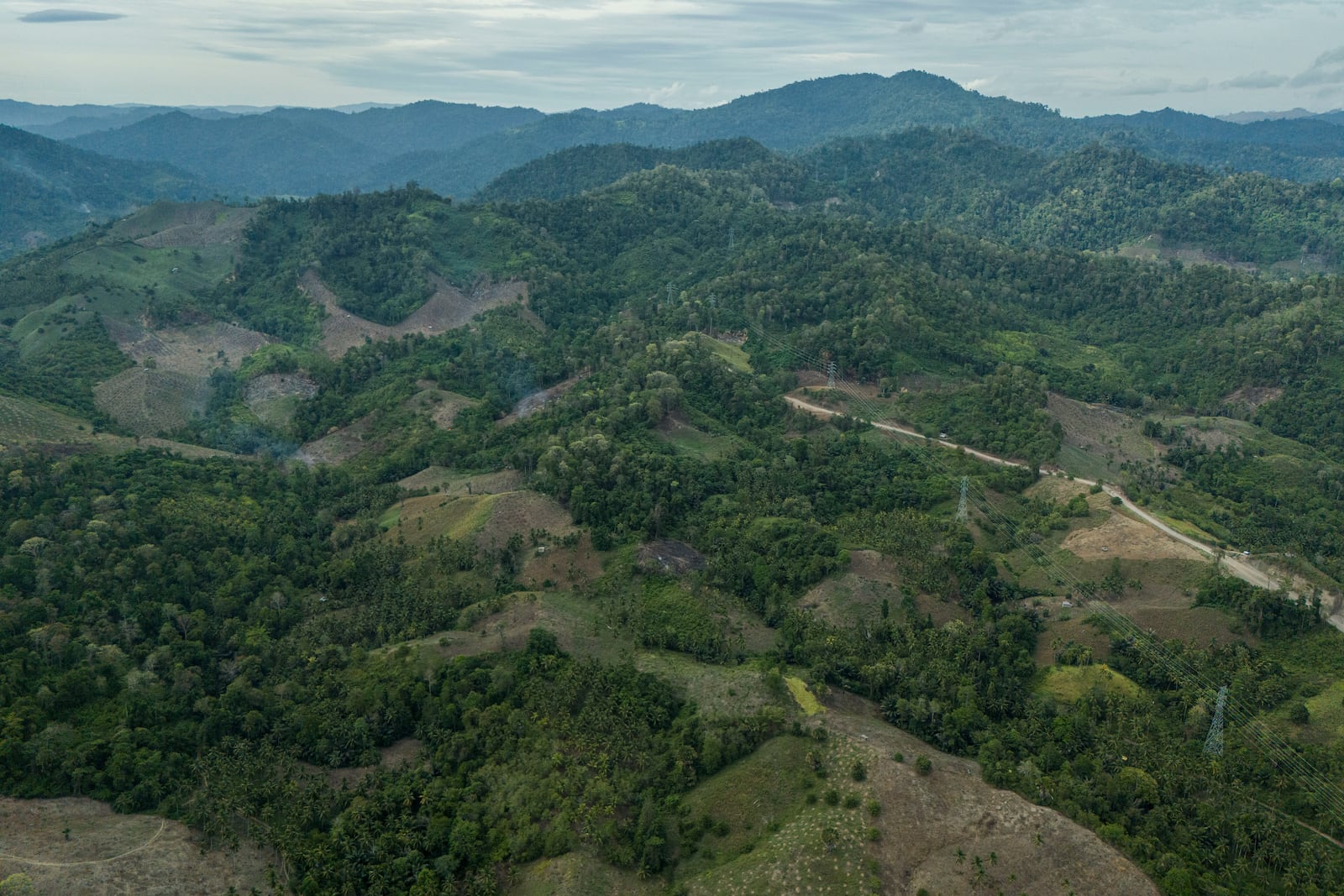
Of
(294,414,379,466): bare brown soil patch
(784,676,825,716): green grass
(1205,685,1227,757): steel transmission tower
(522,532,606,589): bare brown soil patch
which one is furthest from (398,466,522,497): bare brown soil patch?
(1205,685,1227,757): steel transmission tower

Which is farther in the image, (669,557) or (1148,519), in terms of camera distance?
(1148,519)

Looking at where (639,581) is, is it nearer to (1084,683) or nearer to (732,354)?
(1084,683)

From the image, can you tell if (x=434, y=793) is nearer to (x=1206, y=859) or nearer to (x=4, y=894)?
(x=4, y=894)

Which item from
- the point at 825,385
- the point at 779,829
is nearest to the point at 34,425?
the point at 779,829

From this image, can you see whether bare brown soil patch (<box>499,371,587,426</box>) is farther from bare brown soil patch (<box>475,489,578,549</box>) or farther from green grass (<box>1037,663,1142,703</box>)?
green grass (<box>1037,663,1142,703</box>)

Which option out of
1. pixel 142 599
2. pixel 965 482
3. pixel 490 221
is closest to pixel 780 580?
pixel 965 482

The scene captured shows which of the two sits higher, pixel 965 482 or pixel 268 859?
pixel 965 482
